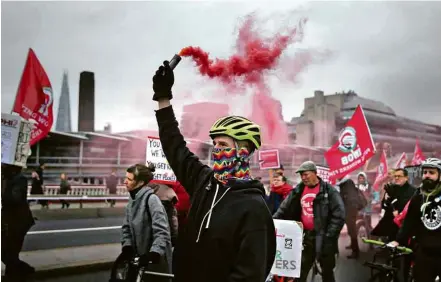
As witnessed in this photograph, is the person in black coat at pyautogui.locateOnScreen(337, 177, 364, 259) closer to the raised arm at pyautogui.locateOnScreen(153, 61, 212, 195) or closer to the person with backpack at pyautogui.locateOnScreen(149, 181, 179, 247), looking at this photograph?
the person with backpack at pyautogui.locateOnScreen(149, 181, 179, 247)

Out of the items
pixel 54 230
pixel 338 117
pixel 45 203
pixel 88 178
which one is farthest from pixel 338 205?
pixel 88 178

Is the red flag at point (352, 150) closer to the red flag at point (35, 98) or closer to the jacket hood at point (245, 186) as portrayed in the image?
the red flag at point (35, 98)

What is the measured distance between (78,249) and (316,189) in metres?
4.94

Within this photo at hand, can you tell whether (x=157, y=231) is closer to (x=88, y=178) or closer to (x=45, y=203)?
(x=45, y=203)

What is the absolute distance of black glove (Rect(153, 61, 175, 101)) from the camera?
2818 mm

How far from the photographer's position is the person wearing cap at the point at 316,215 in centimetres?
632

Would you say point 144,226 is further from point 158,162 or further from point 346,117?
point 346,117

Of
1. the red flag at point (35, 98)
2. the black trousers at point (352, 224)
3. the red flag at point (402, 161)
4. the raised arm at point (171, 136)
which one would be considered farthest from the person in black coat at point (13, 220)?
the red flag at point (402, 161)

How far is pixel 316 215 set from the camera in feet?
20.9

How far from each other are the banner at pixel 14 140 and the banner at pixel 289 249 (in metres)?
3.56

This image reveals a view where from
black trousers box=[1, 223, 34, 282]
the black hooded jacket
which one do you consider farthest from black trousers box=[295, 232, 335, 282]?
the black hooded jacket

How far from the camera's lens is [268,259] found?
8.08ft

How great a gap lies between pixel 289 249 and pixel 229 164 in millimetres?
2856

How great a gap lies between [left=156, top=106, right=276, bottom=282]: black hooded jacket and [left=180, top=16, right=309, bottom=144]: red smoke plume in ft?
4.22
